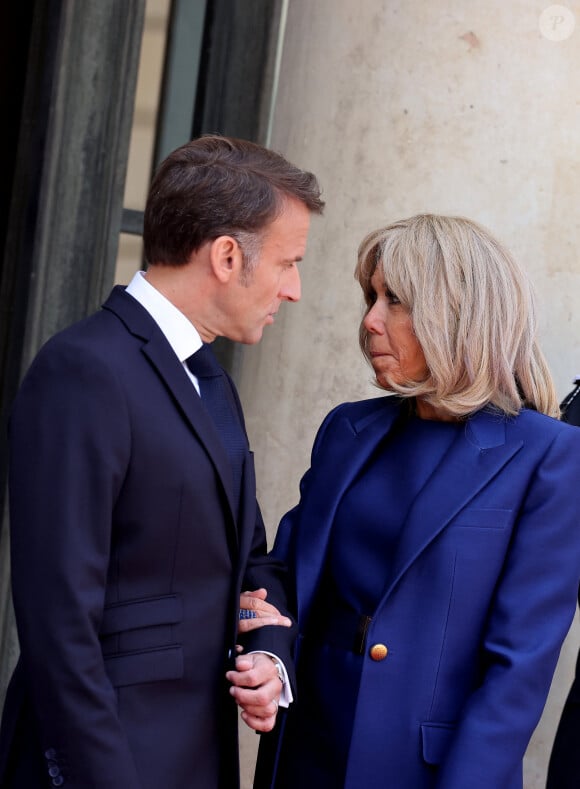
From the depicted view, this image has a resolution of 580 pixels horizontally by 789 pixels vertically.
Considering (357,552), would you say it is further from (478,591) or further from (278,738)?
(278,738)

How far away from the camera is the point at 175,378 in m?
2.14

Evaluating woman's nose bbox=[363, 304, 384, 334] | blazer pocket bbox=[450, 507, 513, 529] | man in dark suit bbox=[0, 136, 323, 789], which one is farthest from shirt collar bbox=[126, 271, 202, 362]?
blazer pocket bbox=[450, 507, 513, 529]

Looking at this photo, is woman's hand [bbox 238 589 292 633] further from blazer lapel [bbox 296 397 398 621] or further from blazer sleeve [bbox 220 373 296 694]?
blazer lapel [bbox 296 397 398 621]

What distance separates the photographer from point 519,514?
242 centimetres

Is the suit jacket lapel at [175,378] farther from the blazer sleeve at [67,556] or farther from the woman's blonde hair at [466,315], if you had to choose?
the woman's blonde hair at [466,315]

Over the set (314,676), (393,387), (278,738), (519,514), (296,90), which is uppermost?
(296,90)

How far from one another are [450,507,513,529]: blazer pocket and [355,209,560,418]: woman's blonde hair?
0.22m

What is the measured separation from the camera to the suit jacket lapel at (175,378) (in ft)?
6.97

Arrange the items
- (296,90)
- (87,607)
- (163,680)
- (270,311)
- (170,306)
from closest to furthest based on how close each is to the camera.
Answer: (87,607) < (163,680) < (170,306) < (270,311) < (296,90)

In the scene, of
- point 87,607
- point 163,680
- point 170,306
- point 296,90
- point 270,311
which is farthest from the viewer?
point 296,90

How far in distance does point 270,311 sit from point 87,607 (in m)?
0.75

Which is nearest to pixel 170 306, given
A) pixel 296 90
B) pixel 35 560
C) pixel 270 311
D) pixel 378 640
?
pixel 270 311

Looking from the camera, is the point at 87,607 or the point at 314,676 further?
the point at 314,676

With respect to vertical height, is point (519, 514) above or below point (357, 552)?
above
